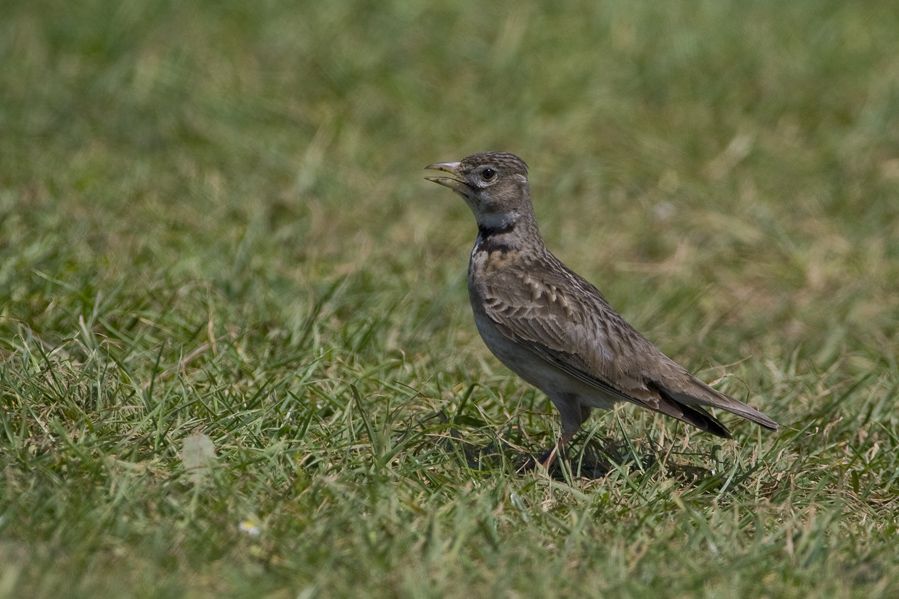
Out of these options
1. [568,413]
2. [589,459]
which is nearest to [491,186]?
[568,413]

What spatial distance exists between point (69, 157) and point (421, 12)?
3.69m

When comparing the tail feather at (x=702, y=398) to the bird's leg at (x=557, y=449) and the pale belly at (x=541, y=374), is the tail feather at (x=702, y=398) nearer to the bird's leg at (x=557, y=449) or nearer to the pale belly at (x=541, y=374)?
the pale belly at (x=541, y=374)

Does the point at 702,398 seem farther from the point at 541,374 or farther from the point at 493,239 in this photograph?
the point at 493,239

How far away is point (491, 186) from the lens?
23.6 feet

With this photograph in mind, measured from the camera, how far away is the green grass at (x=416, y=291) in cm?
523

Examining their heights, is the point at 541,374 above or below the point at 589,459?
above

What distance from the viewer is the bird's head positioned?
7.21m

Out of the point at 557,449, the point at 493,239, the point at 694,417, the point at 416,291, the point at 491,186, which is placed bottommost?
the point at 416,291

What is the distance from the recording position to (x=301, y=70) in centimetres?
1157

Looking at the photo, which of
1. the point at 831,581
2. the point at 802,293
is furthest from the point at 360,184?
the point at 831,581

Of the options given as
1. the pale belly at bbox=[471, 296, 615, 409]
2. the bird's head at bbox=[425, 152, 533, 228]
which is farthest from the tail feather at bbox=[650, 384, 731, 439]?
the bird's head at bbox=[425, 152, 533, 228]

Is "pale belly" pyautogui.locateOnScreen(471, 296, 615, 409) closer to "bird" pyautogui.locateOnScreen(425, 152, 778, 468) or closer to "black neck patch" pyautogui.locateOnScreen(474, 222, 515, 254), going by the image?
"bird" pyautogui.locateOnScreen(425, 152, 778, 468)

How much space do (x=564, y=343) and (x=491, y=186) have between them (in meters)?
1.06

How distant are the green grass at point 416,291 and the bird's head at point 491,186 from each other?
34.0 inches
